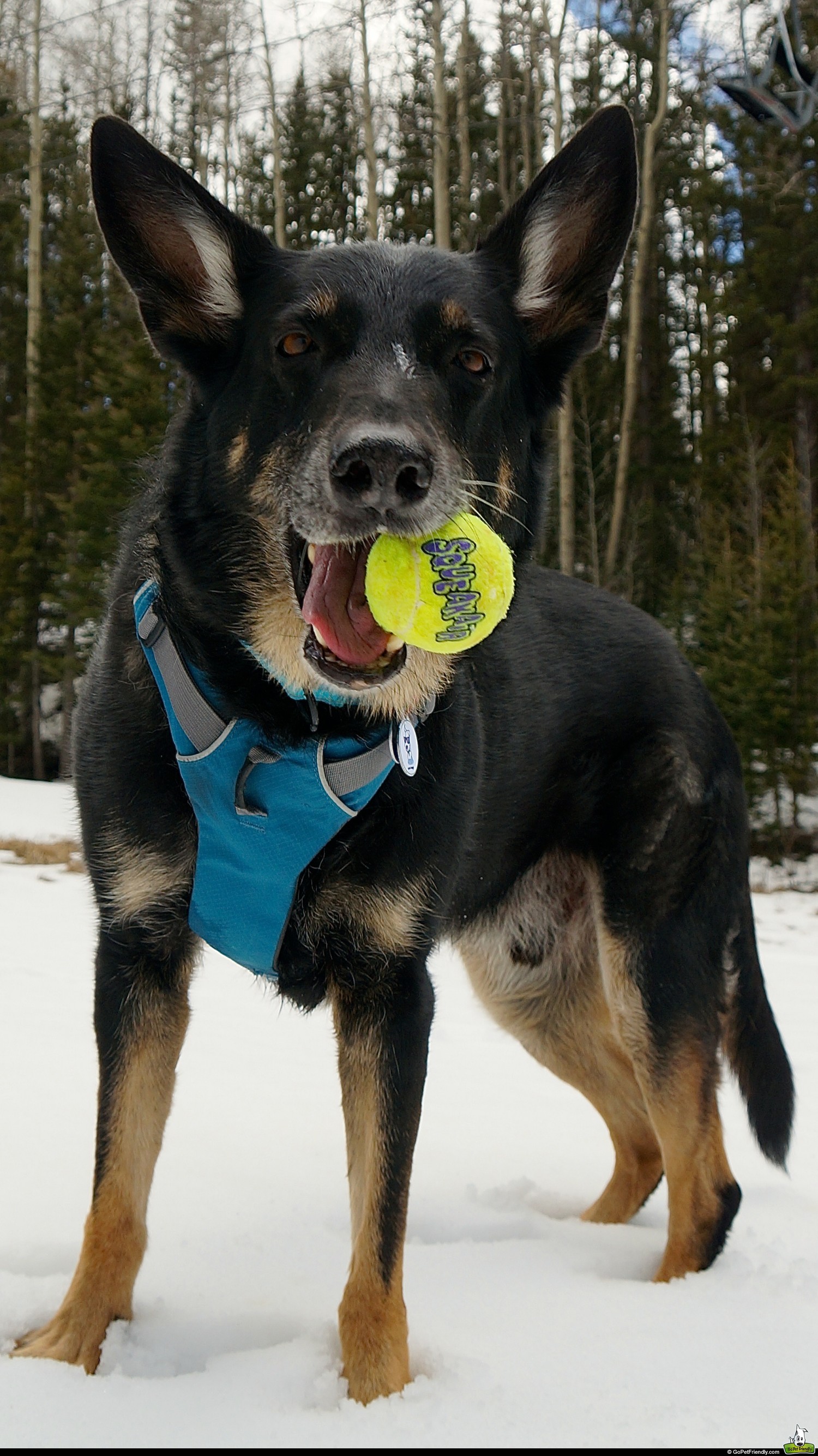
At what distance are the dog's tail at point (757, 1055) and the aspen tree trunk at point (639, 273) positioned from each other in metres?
17.5

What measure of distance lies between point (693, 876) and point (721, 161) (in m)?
25.8

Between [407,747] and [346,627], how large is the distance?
1.15 feet

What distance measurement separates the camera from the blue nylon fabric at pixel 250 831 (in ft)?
8.31

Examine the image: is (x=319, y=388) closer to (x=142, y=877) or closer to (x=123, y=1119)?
(x=142, y=877)

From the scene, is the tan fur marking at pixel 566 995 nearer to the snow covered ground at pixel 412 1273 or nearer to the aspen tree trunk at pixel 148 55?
the snow covered ground at pixel 412 1273

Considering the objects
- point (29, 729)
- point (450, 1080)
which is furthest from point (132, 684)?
point (29, 729)

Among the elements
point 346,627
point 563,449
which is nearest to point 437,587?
point 346,627

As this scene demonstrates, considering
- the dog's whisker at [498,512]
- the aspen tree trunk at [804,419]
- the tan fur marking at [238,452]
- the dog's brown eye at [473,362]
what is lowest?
the dog's whisker at [498,512]

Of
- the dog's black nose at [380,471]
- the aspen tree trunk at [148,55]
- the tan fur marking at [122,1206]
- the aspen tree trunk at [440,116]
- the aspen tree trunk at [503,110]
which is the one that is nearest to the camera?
the dog's black nose at [380,471]

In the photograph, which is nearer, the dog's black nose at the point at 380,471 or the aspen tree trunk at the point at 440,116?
the dog's black nose at the point at 380,471

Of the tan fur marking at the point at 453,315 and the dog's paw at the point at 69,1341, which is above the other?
the tan fur marking at the point at 453,315

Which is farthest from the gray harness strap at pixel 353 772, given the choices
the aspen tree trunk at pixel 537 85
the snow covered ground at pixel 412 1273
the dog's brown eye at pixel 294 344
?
the aspen tree trunk at pixel 537 85

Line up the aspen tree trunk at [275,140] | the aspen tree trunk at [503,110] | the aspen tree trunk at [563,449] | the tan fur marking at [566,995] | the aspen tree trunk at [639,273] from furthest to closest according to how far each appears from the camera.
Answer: the aspen tree trunk at [275,140]
the aspen tree trunk at [503,110]
the aspen tree trunk at [639,273]
the aspen tree trunk at [563,449]
the tan fur marking at [566,995]

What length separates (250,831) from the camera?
2.53 metres
